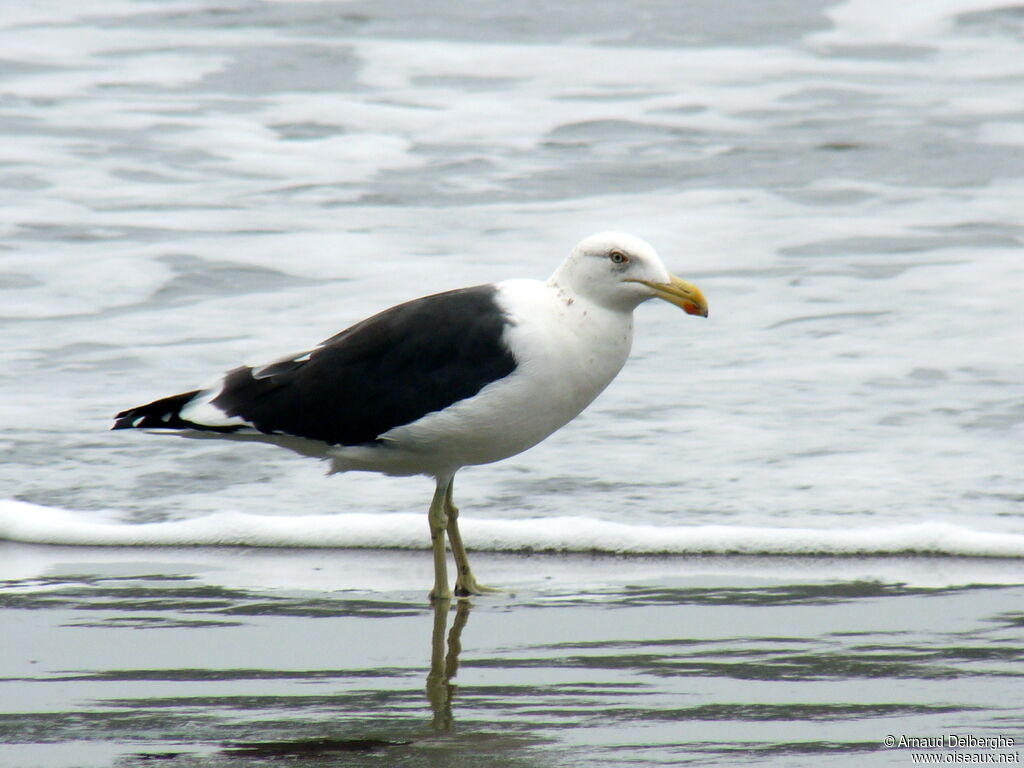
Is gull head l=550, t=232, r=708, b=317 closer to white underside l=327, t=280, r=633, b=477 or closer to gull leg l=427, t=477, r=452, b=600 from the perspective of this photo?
white underside l=327, t=280, r=633, b=477

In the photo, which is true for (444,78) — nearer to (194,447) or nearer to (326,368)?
(194,447)

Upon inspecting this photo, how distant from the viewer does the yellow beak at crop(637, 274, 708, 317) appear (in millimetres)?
4910

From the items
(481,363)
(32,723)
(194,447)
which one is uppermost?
(481,363)

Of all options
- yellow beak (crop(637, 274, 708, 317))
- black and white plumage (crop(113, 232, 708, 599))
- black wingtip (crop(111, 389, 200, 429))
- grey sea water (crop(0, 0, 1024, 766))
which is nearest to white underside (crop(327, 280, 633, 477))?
black and white plumage (crop(113, 232, 708, 599))

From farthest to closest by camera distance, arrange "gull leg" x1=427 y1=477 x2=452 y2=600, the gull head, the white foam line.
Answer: the white foam line → the gull head → "gull leg" x1=427 y1=477 x2=452 y2=600

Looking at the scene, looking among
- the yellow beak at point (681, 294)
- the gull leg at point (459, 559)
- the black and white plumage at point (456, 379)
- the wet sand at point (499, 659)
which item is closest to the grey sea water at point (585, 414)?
the wet sand at point (499, 659)

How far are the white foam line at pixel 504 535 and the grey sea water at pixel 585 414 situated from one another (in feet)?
0.06

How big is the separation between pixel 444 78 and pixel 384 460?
34.2 feet

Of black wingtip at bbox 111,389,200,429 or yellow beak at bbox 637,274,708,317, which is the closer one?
yellow beak at bbox 637,274,708,317

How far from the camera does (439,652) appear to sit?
4156 mm

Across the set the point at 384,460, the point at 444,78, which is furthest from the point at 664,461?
the point at 444,78

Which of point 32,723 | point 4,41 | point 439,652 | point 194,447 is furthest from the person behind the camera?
point 4,41

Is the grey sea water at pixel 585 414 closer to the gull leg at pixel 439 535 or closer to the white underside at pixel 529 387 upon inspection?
the gull leg at pixel 439 535

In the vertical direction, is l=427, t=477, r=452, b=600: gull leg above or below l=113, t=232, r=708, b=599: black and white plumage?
below
